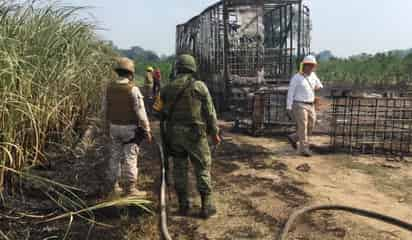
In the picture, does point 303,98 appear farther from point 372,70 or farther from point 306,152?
point 372,70

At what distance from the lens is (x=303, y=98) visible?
21.2 ft

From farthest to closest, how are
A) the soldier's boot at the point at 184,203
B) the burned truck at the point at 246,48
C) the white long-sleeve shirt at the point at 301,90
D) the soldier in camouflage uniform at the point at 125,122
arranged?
the burned truck at the point at 246,48
the white long-sleeve shirt at the point at 301,90
the soldier in camouflage uniform at the point at 125,122
the soldier's boot at the point at 184,203

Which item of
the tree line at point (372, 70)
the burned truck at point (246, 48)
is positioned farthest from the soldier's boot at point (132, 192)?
the tree line at point (372, 70)

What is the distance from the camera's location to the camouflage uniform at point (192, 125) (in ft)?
12.9

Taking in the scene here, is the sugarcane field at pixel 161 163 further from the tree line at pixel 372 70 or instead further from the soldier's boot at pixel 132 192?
the tree line at pixel 372 70

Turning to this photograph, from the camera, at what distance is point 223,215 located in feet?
13.2

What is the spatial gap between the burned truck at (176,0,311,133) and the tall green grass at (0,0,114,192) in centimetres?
446

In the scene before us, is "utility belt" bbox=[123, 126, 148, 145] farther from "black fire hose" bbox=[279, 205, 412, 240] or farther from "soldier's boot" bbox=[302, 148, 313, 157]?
"soldier's boot" bbox=[302, 148, 313, 157]

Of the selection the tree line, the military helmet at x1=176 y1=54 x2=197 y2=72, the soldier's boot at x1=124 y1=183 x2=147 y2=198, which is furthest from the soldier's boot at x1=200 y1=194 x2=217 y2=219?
the tree line

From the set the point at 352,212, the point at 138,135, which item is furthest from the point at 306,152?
the point at 138,135

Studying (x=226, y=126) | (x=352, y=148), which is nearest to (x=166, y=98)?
(x=352, y=148)

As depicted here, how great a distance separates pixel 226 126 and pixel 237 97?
1530 millimetres

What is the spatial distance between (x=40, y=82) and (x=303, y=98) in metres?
3.94

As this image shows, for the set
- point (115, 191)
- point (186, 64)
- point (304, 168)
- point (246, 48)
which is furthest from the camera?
point (246, 48)
